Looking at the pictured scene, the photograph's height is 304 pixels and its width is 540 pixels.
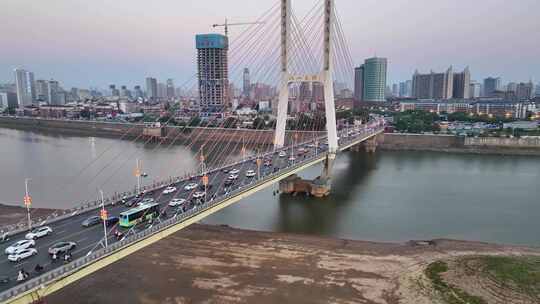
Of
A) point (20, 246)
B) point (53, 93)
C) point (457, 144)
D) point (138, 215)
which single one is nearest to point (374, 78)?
point (457, 144)

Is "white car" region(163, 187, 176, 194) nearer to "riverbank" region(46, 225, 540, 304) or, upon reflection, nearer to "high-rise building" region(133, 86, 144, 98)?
"riverbank" region(46, 225, 540, 304)

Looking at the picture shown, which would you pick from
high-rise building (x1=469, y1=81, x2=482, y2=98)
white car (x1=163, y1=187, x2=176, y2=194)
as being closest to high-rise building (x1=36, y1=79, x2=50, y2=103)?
white car (x1=163, y1=187, x2=176, y2=194)

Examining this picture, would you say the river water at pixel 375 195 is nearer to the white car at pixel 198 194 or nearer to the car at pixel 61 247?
the white car at pixel 198 194

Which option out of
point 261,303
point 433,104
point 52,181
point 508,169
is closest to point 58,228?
point 261,303

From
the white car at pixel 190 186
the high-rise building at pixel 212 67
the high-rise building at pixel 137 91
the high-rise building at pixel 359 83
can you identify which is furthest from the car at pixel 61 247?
the high-rise building at pixel 137 91

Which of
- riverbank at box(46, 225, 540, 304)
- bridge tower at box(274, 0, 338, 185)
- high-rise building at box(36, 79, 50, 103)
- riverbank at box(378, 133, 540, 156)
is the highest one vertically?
high-rise building at box(36, 79, 50, 103)

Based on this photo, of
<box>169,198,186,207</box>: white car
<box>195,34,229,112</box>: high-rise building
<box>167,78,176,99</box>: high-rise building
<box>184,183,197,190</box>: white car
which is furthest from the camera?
<box>167,78,176,99</box>: high-rise building
